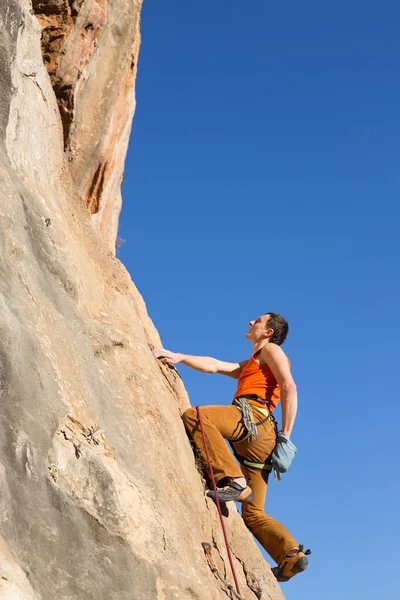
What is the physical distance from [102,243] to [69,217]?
0.65 metres

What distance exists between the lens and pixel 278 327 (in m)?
9.59

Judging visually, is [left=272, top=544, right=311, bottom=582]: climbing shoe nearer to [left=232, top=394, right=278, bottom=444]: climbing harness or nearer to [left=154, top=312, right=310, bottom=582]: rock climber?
[left=154, top=312, right=310, bottom=582]: rock climber

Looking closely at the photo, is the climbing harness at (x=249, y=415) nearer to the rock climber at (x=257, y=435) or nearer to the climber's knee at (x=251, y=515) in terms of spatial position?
the rock climber at (x=257, y=435)

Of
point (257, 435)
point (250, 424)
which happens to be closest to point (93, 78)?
point (250, 424)

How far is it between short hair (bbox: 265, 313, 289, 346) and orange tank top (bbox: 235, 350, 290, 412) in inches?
16.4

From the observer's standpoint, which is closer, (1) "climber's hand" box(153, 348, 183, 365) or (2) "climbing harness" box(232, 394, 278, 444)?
(2) "climbing harness" box(232, 394, 278, 444)

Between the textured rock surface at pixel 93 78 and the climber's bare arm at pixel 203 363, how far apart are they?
224cm

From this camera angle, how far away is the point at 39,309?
7.29m

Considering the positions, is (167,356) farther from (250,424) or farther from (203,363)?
(250,424)

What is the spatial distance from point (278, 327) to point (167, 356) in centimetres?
143

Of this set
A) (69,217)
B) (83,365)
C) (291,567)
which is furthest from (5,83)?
(291,567)

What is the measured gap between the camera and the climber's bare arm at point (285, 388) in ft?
29.2

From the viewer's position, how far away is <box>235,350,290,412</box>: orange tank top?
361 inches

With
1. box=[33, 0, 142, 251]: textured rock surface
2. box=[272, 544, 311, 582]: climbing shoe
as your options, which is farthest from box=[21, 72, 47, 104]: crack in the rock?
box=[272, 544, 311, 582]: climbing shoe
